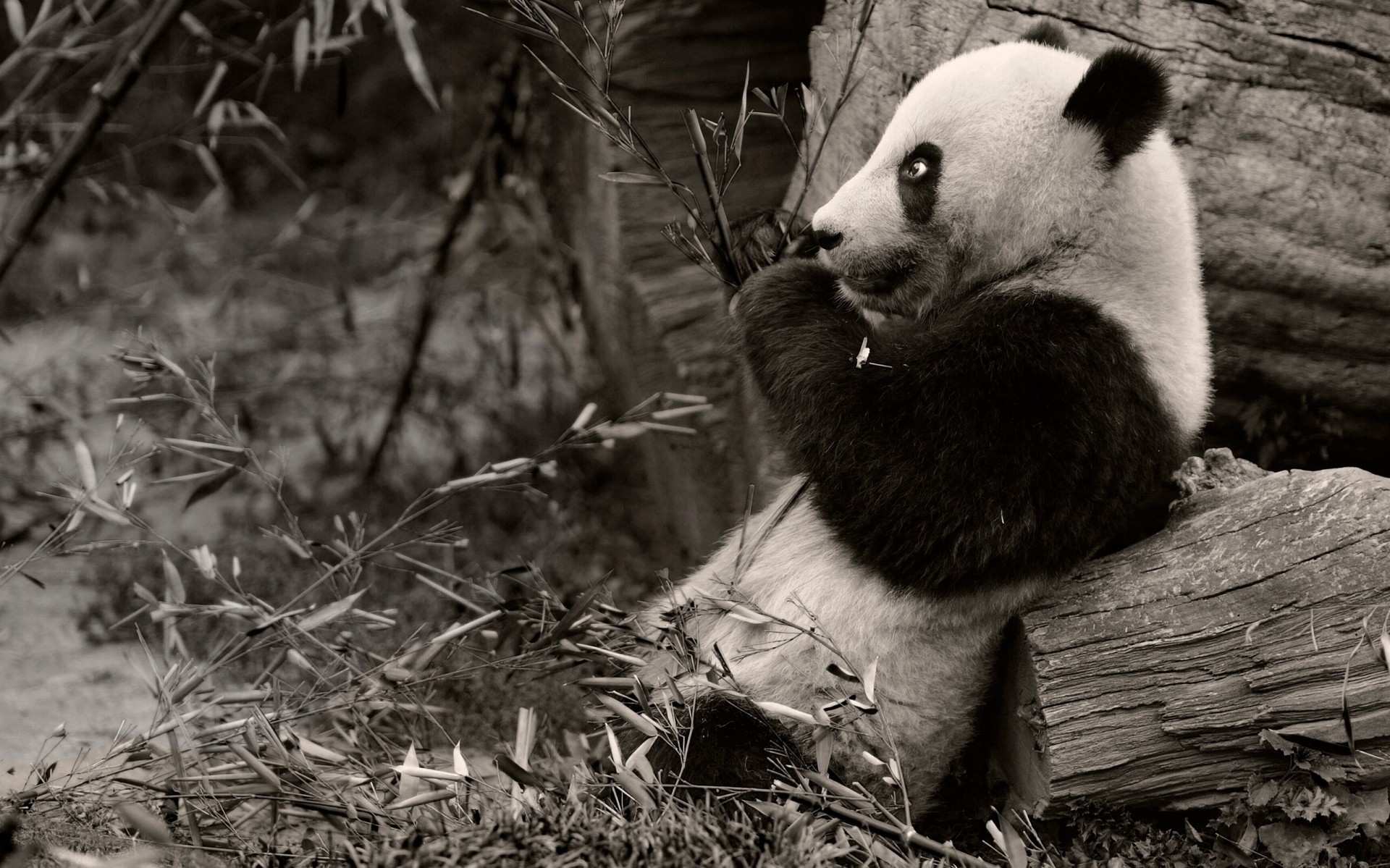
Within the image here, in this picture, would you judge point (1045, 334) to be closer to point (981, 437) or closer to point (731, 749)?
point (981, 437)

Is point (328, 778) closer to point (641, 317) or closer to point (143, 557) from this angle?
point (641, 317)

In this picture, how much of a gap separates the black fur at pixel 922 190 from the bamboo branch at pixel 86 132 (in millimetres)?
1804

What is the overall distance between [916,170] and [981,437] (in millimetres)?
564

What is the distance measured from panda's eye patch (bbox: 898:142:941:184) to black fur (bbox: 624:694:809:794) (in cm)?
107

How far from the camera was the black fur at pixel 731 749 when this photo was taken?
210cm

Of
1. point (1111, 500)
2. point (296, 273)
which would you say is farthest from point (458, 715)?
point (296, 273)

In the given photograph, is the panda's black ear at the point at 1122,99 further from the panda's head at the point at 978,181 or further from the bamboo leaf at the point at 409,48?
the bamboo leaf at the point at 409,48

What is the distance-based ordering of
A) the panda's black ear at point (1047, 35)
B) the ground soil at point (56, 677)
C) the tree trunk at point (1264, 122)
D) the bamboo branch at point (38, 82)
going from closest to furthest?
the panda's black ear at point (1047, 35) < the tree trunk at point (1264, 122) < the ground soil at point (56, 677) < the bamboo branch at point (38, 82)

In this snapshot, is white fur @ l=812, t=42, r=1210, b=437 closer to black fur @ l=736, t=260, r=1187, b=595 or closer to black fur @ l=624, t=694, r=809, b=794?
black fur @ l=736, t=260, r=1187, b=595

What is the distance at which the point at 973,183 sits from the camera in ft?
7.00

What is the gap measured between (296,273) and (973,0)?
4174 millimetres

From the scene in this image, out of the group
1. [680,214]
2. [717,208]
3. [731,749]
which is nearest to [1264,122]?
[717,208]

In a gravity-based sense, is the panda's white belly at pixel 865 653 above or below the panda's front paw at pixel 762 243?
below

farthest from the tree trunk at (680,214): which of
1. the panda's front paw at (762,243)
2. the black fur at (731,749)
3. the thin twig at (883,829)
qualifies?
the thin twig at (883,829)
